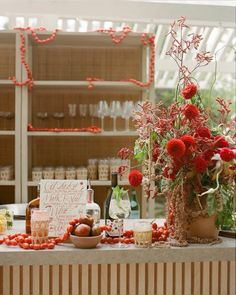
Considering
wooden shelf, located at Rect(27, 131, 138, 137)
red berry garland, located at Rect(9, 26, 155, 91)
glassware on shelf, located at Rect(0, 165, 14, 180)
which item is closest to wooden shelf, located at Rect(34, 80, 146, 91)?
red berry garland, located at Rect(9, 26, 155, 91)

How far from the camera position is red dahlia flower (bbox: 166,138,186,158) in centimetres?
174

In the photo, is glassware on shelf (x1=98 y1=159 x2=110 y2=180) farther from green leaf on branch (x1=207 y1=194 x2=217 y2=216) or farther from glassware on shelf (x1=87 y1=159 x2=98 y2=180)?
green leaf on branch (x1=207 y1=194 x2=217 y2=216)

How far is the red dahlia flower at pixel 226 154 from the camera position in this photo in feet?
5.80

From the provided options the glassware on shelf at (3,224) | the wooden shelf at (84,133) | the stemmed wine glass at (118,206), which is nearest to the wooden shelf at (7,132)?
the wooden shelf at (84,133)

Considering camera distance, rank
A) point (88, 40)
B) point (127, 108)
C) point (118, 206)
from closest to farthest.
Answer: point (118, 206), point (127, 108), point (88, 40)

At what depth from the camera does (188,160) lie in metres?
1.83

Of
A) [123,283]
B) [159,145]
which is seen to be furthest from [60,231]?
[159,145]

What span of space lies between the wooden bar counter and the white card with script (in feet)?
0.37

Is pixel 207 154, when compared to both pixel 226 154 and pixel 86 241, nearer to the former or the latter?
pixel 226 154

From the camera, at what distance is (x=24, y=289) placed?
1857 millimetres

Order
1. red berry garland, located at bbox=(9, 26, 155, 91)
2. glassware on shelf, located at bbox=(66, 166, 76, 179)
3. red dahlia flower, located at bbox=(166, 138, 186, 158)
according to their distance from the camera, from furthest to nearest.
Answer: glassware on shelf, located at bbox=(66, 166, 76, 179) → red berry garland, located at bbox=(9, 26, 155, 91) → red dahlia flower, located at bbox=(166, 138, 186, 158)

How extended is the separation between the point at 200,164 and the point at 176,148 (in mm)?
128

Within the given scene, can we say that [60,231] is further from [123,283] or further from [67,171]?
[67,171]

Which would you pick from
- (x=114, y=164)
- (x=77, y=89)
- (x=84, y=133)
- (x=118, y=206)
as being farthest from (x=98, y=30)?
(x=118, y=206)
